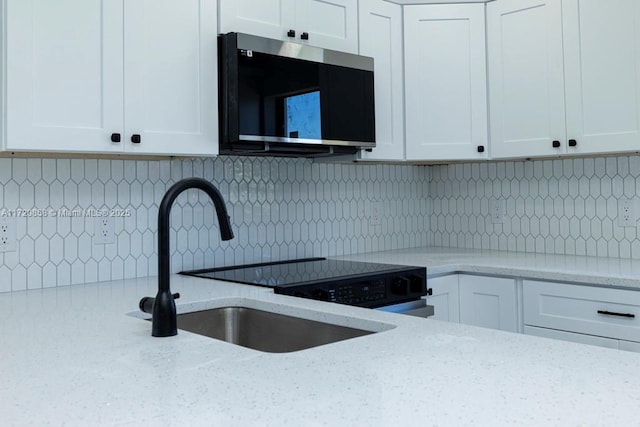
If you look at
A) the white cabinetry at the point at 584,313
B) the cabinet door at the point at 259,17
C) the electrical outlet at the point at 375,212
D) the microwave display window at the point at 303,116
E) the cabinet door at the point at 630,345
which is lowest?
the cabinet door at the point at 630,345

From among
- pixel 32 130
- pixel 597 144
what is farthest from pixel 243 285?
pixel 597 144

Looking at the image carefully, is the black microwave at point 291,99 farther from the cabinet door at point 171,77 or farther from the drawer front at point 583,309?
the drawer front at point 583,309

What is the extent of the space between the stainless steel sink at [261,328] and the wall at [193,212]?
0.70 metres

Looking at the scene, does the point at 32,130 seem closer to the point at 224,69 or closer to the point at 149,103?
the point at 149,103

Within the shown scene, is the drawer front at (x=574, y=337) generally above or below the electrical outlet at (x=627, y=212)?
below

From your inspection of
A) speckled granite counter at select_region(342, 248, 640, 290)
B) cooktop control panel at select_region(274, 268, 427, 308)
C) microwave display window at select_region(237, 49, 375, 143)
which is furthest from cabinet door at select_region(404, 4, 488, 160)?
cooktop control panel at select_region(274, 268, 427, 308)

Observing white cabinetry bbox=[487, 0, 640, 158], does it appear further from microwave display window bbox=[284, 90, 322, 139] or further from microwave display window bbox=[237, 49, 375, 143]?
microwave display window bbox=[284, 90, 322, 139]

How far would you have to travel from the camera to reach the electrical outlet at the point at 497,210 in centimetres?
354

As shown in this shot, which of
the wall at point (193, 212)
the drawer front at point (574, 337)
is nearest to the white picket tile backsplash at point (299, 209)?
the wall at point (193, 212)

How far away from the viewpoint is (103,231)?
2459 mm

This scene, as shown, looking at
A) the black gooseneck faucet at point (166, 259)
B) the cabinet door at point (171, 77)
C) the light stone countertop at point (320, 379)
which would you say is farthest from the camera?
the cabinet door at point (171, 77)

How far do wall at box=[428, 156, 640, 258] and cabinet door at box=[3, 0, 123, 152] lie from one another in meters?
2.24

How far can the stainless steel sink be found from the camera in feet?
5.76

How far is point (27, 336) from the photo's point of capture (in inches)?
57.4
